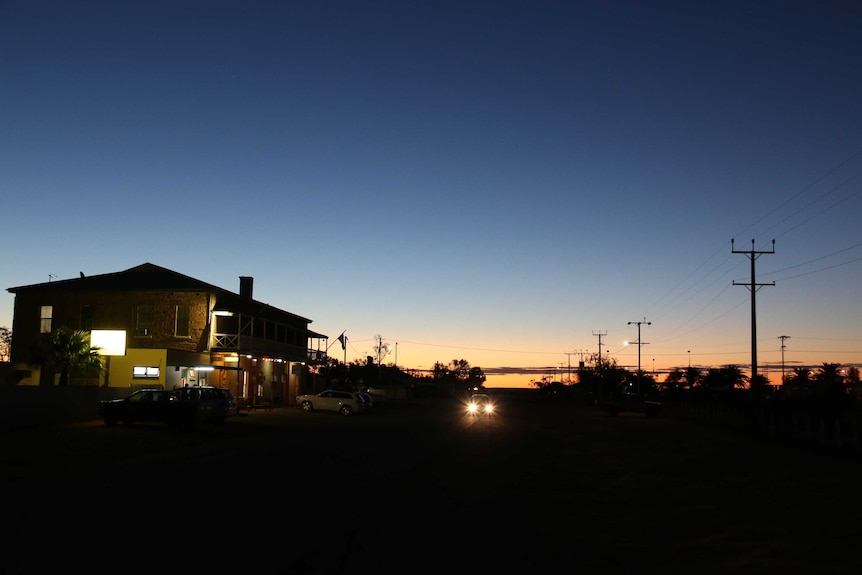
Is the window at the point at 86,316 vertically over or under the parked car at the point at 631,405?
over

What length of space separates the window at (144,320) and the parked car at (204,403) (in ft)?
51.9

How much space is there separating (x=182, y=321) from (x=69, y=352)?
9654 mm

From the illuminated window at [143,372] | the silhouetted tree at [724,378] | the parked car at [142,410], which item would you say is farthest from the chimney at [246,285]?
the silhouetted tree at [724,378]

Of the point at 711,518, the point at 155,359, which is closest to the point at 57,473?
the point at 711,518

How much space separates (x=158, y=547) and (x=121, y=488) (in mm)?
5670

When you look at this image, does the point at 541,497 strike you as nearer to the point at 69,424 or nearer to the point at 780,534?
the point at 780,534

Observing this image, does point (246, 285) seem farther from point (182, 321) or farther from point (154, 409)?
point (154, 409)

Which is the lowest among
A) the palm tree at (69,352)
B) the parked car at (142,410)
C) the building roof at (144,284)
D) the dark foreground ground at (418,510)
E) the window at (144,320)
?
the dark foreground ground at (418,510)

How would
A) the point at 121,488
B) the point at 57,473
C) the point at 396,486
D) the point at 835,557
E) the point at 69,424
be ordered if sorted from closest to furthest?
the point at 835,557 → the point at 121,488 → the point at 396,486 → the point at 57,473 → the point at 69,424

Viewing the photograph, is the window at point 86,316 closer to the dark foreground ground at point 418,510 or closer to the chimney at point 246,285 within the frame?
the chimney at point 246,285

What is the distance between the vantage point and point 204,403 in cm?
3319

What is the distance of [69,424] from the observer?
3225 cm

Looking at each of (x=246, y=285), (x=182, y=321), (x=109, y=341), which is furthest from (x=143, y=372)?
(x=246, y=285)

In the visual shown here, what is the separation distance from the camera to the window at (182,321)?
49.4 metres
